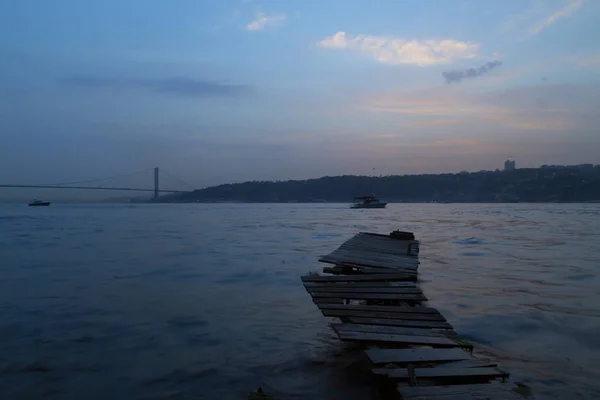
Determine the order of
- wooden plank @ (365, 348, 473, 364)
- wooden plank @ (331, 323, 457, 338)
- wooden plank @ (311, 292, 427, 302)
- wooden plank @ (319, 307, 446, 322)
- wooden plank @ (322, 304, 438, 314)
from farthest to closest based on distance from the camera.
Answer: wooden plank @ (311, 292, 427, 302)
wooden plank @ (322, 304, 438, 314)
wooden plank @ (319, 307, 446, 322)
wooden plank @ (331, 323, 457, 338)
wooden plank @ (365, 348, 473, 364)

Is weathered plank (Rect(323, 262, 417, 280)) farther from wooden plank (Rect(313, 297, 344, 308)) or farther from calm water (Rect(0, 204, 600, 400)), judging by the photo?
wooden plank (Rect(313, 297, 344, 308))

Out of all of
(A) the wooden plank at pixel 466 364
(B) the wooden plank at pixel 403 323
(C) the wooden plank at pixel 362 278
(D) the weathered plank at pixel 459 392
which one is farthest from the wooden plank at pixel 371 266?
(D) the weathered plank at pixel 459 392

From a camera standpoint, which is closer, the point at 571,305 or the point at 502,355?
the point at 502,355

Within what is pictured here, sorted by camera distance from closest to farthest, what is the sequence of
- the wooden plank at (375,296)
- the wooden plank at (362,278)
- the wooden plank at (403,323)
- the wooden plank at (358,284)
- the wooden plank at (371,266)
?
the wooden plank at (403,323) → the wooden plank at (375,296) → the wooden plank at (358,284) → the wooden plank at (362,278) → the wooden plank at (371,266)

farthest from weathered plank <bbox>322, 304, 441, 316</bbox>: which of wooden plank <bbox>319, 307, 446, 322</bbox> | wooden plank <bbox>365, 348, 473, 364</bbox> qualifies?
wooden plank <bbox>365, 348, 473, 364</bbox>

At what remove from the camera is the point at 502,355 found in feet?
22.9

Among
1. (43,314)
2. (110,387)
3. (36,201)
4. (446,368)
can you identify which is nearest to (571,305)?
(446,368)

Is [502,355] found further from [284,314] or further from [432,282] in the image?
[432,282]

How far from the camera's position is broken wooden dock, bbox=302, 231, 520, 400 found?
15.1 ft

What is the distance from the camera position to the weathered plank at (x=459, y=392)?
13.8 feet

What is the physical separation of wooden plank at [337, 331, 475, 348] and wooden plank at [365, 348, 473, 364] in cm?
11

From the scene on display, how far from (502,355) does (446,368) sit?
102 inches

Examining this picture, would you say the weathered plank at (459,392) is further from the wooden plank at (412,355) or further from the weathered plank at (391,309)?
the weathered plank at (391,309)

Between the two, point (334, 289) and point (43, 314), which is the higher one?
point (334, 289)
